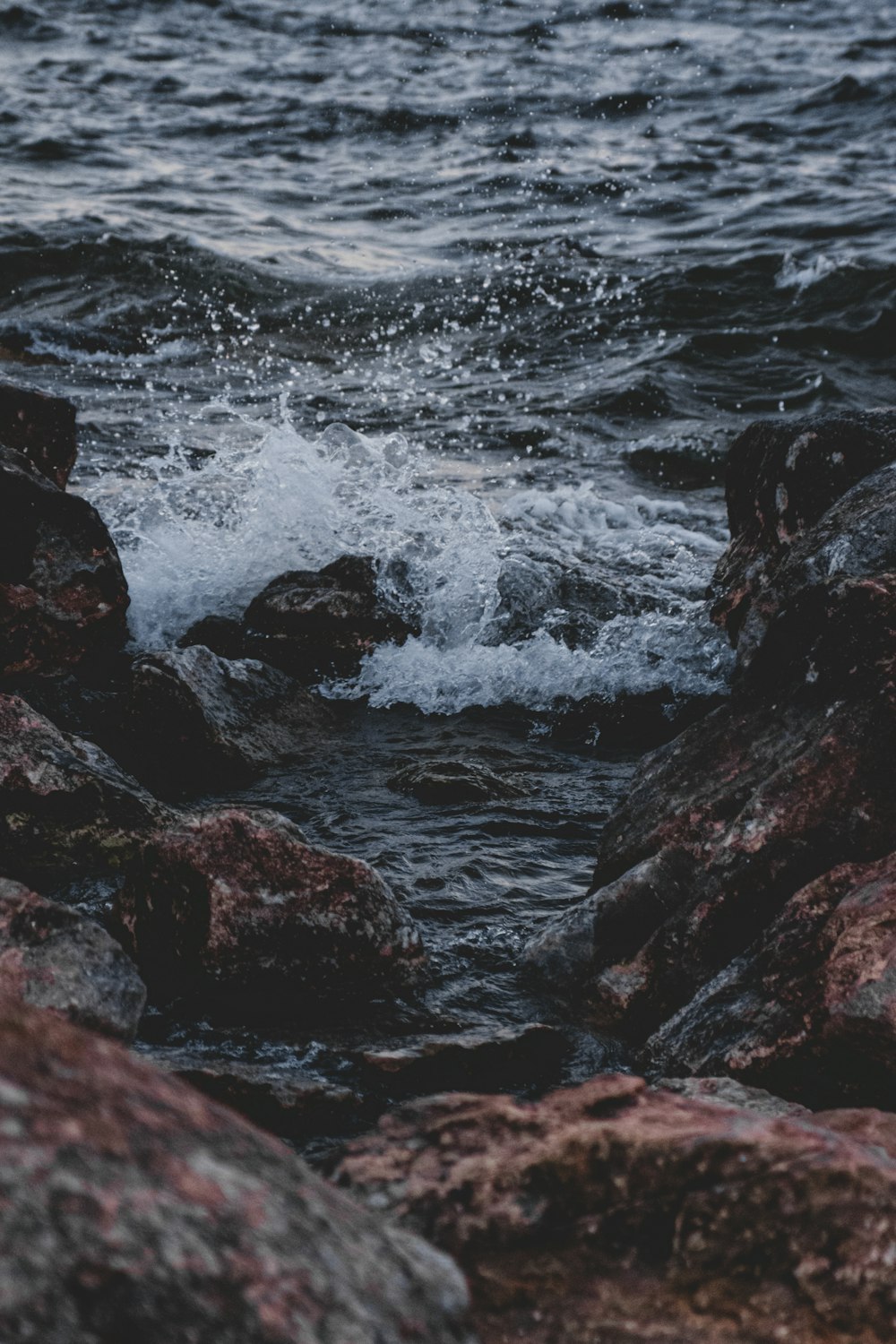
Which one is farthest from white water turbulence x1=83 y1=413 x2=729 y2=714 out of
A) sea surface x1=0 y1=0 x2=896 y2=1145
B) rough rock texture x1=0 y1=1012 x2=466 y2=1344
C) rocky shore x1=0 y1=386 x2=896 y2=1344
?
rough rock texture x1=0 y1=1012 x2=466 y2=1344

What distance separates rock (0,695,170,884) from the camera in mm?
4059

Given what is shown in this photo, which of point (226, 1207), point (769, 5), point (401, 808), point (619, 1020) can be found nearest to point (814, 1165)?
point (226, 1207)

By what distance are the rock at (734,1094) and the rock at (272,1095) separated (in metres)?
0.77

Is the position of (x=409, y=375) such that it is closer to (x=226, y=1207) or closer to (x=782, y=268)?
(x=782, y=268)

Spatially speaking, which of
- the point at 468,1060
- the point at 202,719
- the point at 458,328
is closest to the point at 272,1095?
the point at 468,1060

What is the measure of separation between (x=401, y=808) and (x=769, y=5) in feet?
76.8

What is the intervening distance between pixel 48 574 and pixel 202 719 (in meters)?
1.34

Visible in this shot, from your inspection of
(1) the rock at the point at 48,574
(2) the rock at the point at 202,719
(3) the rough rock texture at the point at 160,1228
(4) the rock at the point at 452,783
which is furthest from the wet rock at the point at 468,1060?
(1) the rock at the point at 48,574

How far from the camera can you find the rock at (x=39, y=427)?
22.0ft

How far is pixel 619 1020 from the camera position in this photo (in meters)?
3.45

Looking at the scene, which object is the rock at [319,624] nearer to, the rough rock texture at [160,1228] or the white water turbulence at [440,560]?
the white water turbulence at [440,560]

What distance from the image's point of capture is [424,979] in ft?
11.9

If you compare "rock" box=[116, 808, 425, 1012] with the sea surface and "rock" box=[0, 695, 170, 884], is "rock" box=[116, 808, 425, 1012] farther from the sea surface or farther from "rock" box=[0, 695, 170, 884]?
"rock" box=[0, 695, 170, 884]

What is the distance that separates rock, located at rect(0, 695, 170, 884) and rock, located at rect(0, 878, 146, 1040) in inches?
43.0
